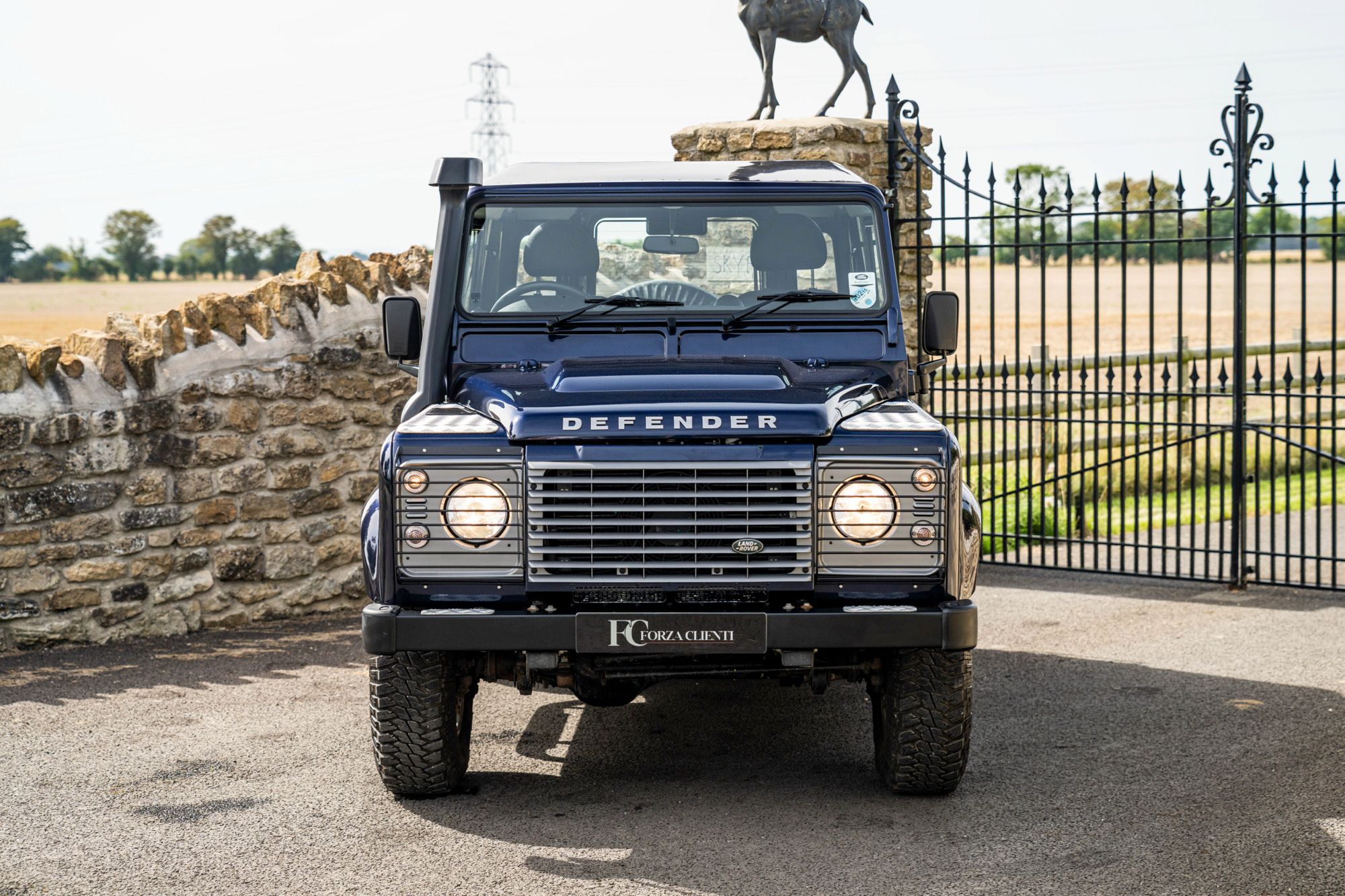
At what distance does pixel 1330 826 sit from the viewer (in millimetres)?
4691

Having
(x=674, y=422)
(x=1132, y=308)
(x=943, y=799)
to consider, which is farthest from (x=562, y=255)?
(x=1132, y=308)

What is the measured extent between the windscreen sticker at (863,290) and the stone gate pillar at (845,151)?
3.51 meters

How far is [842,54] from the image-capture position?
9.37 meters

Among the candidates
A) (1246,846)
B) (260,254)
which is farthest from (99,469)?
(260,254)

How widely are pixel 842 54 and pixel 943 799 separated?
5.90m

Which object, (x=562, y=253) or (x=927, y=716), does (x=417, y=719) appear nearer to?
(x=927, y=716)

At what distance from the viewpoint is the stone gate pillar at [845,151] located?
30.0 feet

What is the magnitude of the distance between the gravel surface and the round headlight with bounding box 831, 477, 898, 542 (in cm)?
104

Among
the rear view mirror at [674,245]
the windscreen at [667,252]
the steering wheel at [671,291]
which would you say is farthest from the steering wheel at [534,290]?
the rear view mirror at [674,245]

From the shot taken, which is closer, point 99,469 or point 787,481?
point 787,481

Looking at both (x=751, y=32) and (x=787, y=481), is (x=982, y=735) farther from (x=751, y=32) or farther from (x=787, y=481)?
(x=751, y=32)

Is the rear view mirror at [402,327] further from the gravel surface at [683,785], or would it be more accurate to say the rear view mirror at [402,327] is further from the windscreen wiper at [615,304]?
the gravel surface at [683,785]

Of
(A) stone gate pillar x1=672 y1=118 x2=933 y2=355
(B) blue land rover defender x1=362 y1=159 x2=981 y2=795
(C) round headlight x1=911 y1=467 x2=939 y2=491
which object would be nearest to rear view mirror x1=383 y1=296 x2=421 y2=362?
(B) blue land rover defender x1=362 y1=159 x2=981 y2=795

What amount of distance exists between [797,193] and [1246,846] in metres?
2.89
